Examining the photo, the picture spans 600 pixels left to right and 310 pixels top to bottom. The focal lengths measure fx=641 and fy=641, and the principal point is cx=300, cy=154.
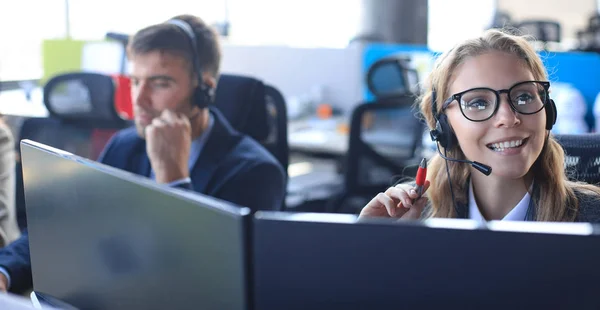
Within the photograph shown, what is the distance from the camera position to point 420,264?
1.76 feet

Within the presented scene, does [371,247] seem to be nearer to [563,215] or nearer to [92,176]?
[92,176]

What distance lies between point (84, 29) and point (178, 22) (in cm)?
387

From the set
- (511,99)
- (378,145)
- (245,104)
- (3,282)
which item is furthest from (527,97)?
(378,145)

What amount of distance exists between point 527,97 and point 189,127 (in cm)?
94

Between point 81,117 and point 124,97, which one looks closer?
point 81,117

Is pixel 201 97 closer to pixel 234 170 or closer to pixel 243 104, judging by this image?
pixel 243 104

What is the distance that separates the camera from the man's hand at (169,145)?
5.36 ft

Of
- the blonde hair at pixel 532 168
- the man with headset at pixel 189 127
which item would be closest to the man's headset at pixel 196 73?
the man with headset at pixel 189 127

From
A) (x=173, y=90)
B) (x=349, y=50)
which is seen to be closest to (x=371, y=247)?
(x=173, y=90)

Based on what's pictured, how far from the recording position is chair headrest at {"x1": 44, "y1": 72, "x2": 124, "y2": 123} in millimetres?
2291

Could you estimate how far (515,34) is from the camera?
1.18 metres

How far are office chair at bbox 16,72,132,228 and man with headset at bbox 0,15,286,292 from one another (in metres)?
0.52

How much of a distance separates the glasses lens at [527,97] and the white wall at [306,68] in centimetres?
249

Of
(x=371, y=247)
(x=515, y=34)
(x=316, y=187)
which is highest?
(x=515, y=34)
